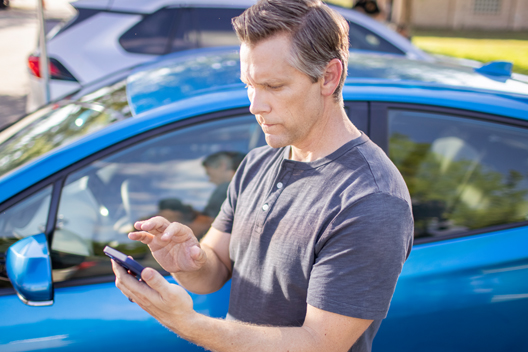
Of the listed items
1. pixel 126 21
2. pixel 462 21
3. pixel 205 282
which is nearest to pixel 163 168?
pixel 205 282

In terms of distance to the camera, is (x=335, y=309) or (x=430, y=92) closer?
(x=335, y=309)

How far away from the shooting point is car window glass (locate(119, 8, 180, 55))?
201 inches

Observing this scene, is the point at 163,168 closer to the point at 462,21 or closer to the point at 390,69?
the point at 390,69

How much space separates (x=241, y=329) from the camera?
1195mm

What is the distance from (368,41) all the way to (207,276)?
14.7 feet

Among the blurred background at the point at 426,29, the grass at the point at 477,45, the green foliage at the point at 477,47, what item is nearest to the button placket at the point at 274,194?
the blurred background at the point at 426,29

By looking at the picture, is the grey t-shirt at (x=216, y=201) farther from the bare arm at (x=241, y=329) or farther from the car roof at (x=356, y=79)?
the bare arm at (x=241, y=329)

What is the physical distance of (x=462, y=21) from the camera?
2575 centimetres

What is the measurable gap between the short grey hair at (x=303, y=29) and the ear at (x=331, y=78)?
0.06 feet

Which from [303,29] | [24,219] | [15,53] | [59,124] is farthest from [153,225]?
[15,53]

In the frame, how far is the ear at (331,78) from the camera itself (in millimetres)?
1285

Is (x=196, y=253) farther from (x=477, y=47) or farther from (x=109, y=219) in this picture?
(x=477, y=47)

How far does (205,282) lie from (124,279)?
424mm

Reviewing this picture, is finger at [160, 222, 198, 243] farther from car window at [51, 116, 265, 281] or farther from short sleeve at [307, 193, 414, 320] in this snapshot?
car window at [51, 116, 265, 281]
